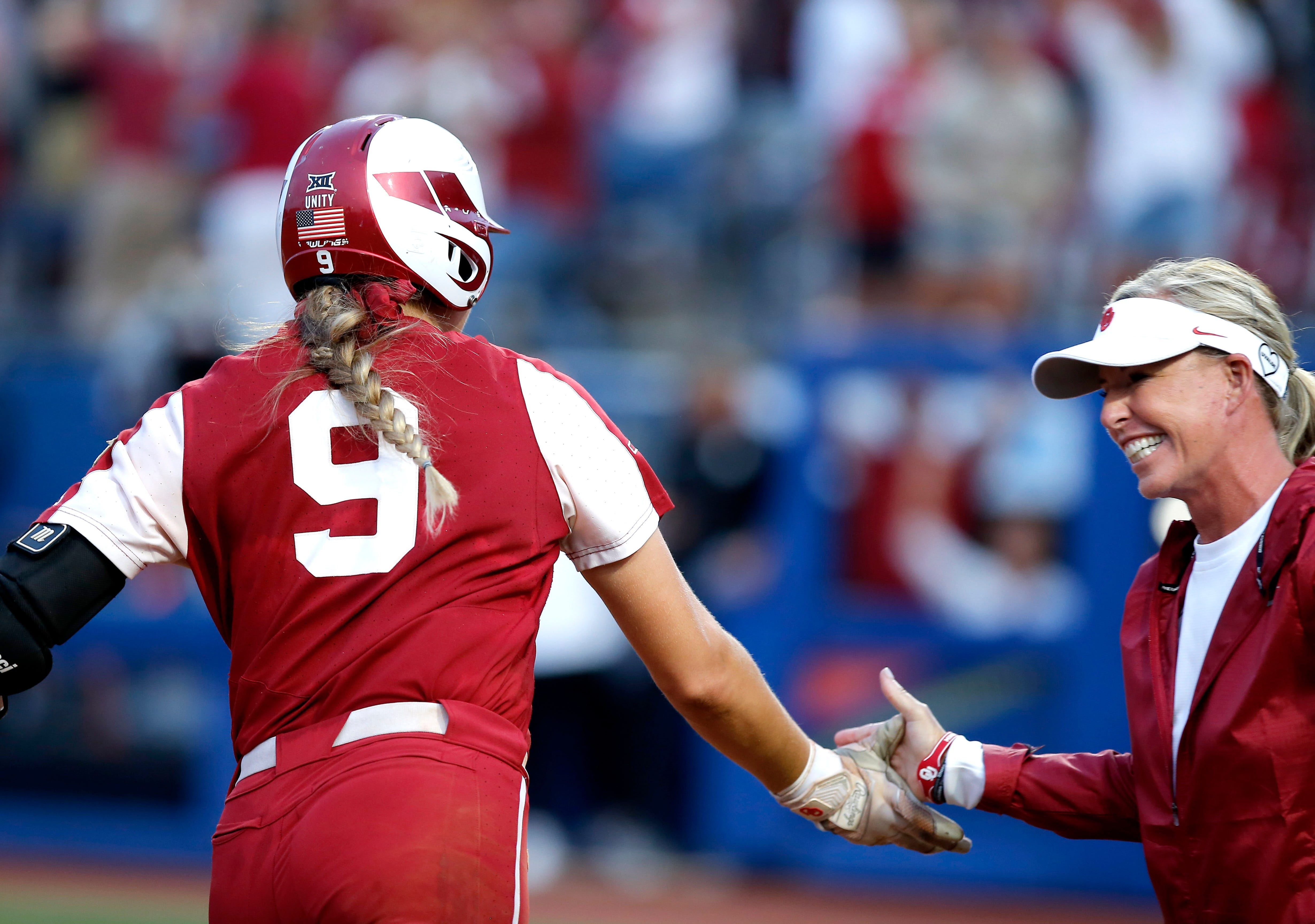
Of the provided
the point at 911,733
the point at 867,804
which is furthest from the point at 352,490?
the point at 911,733

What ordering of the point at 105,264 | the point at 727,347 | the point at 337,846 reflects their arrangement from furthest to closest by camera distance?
the point at 105,264 → the point at 727,347 → the point at 337,846

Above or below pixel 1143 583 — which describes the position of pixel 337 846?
below

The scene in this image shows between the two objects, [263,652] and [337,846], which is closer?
[337,846]

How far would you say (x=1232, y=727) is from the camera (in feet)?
9.34

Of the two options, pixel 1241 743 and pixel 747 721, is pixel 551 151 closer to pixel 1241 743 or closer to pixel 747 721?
pixel 747 721

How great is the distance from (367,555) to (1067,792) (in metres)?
1.73

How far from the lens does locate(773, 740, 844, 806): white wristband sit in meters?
3.39

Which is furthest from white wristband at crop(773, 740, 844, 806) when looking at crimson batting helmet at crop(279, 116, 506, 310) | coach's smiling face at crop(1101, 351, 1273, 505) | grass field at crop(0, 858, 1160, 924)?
grass field at crop(0, 858, 1160, 924)

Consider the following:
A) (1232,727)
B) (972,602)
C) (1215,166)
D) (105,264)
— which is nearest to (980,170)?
(1215,166)

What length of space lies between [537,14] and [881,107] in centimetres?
291

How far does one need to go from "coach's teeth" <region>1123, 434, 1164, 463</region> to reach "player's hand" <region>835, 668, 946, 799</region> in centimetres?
83

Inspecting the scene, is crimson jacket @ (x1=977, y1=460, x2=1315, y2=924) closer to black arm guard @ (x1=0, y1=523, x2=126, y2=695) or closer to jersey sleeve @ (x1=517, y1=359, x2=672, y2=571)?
jersey sleeve @ (x1=517, y1=359, x2=672, y2=571)

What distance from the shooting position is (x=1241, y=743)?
9.30ft

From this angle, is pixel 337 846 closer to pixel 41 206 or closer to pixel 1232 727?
pixel 1232 727
